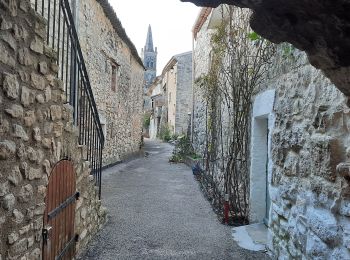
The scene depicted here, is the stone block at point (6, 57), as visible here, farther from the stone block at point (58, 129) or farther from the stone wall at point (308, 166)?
the stone wall at point (308, 166)

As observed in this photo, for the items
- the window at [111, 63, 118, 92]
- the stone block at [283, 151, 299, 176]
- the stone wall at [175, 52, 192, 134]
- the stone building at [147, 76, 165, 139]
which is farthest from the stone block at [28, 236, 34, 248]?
the stone building at [147, 76, 165, 139]

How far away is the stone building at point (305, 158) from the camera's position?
2408mm

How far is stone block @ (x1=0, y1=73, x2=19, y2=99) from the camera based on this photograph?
2143 mm

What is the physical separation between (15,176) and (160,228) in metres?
3.20

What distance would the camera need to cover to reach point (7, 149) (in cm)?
218

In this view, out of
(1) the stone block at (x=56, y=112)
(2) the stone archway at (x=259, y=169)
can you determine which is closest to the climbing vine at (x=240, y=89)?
(2) the stone archway at (x=259, y=169)

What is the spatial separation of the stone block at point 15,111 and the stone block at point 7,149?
181mm

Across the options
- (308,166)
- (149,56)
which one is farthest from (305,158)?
(149,56)

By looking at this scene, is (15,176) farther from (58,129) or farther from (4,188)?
(58,129)

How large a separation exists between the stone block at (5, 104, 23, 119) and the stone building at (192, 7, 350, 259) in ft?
7.18

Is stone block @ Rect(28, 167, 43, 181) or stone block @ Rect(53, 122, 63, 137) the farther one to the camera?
stone block @ Rect(53, 122, 63, 137)

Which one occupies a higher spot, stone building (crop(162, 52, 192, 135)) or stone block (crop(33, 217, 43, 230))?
stone building (crop(162, 52, 192, 135))

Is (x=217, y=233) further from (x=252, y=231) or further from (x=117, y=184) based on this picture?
(x=117, y=184)

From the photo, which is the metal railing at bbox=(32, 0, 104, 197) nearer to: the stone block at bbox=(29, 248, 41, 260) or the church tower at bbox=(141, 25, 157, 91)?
the stone block at bbox=(29, 248, 41, 260)
